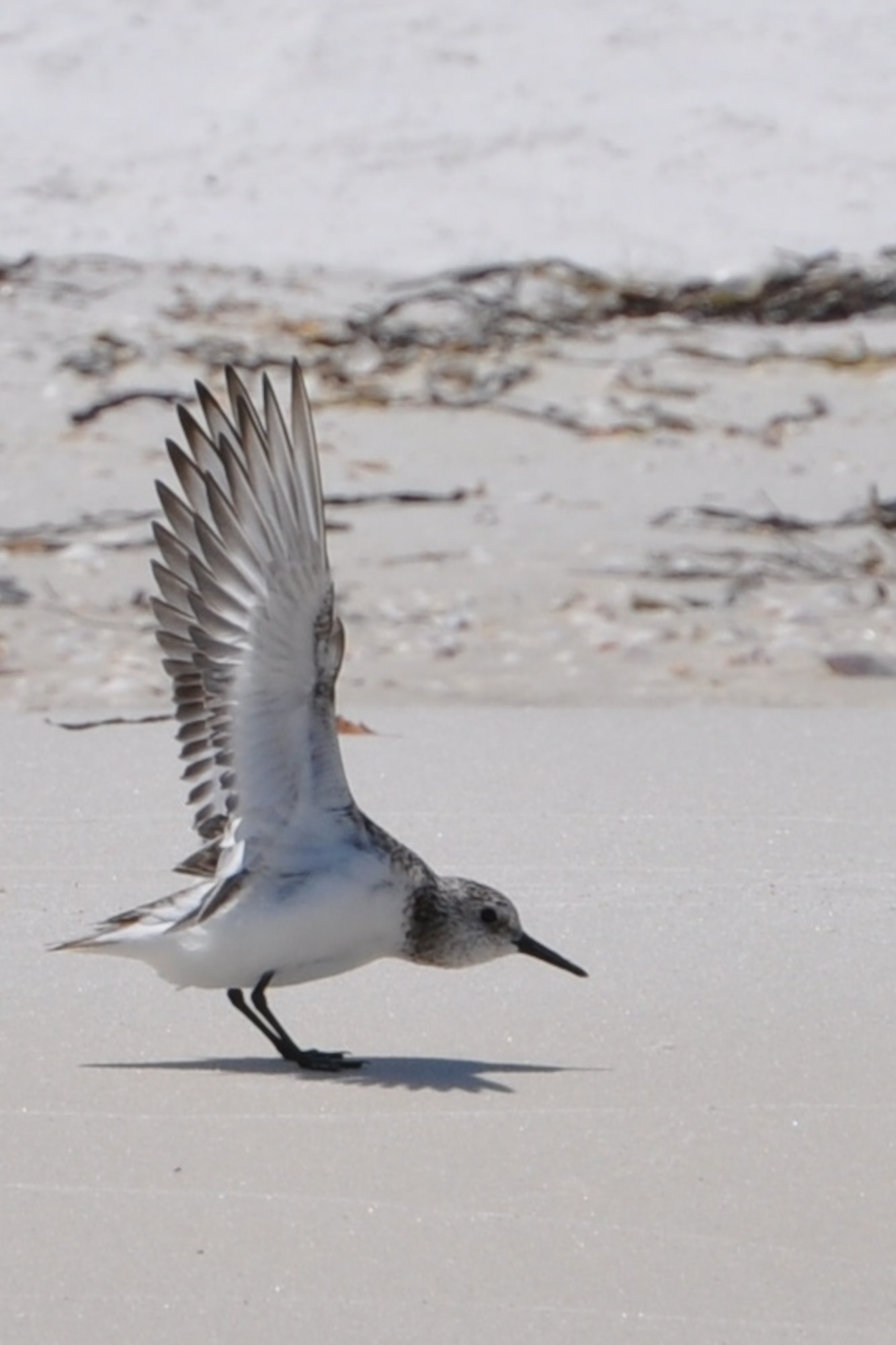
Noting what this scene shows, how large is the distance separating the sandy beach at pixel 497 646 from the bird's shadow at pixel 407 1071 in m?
0.01

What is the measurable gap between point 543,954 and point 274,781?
48 centimetres

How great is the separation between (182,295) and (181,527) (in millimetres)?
6057

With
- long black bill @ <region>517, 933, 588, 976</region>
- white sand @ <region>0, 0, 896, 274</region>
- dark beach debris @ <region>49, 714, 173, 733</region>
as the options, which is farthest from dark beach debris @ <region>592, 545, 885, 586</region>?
long black bill @ <region>517, 933, 588, 976</region>

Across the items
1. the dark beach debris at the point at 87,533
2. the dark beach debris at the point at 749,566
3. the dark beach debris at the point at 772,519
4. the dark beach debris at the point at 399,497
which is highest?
the dark beach debris at the point at 399,497

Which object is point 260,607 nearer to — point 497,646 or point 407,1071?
point 407,1071

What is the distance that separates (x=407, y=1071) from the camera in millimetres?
3566

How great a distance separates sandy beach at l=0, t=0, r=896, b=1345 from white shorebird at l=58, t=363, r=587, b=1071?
0.48 ft

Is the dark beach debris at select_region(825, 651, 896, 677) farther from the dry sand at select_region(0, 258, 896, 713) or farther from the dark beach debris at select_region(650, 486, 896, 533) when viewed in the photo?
the dark beach debris at select_region(650, 486, 896, 533)

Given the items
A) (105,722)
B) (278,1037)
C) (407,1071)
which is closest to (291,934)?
(278,1037)

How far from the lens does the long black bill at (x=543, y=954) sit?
12.6 ft

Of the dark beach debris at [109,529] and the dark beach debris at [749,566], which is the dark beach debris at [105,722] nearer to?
the dark beach debris at [109,529]

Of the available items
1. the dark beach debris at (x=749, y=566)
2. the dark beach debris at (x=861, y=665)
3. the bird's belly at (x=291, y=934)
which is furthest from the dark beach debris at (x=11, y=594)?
the bird's belly at (x=291, y=934)

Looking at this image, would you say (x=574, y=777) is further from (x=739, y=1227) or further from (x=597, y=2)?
(x=597, y=2)

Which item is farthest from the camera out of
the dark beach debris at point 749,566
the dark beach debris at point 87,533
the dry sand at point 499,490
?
the dark beach debris at point 87,533
